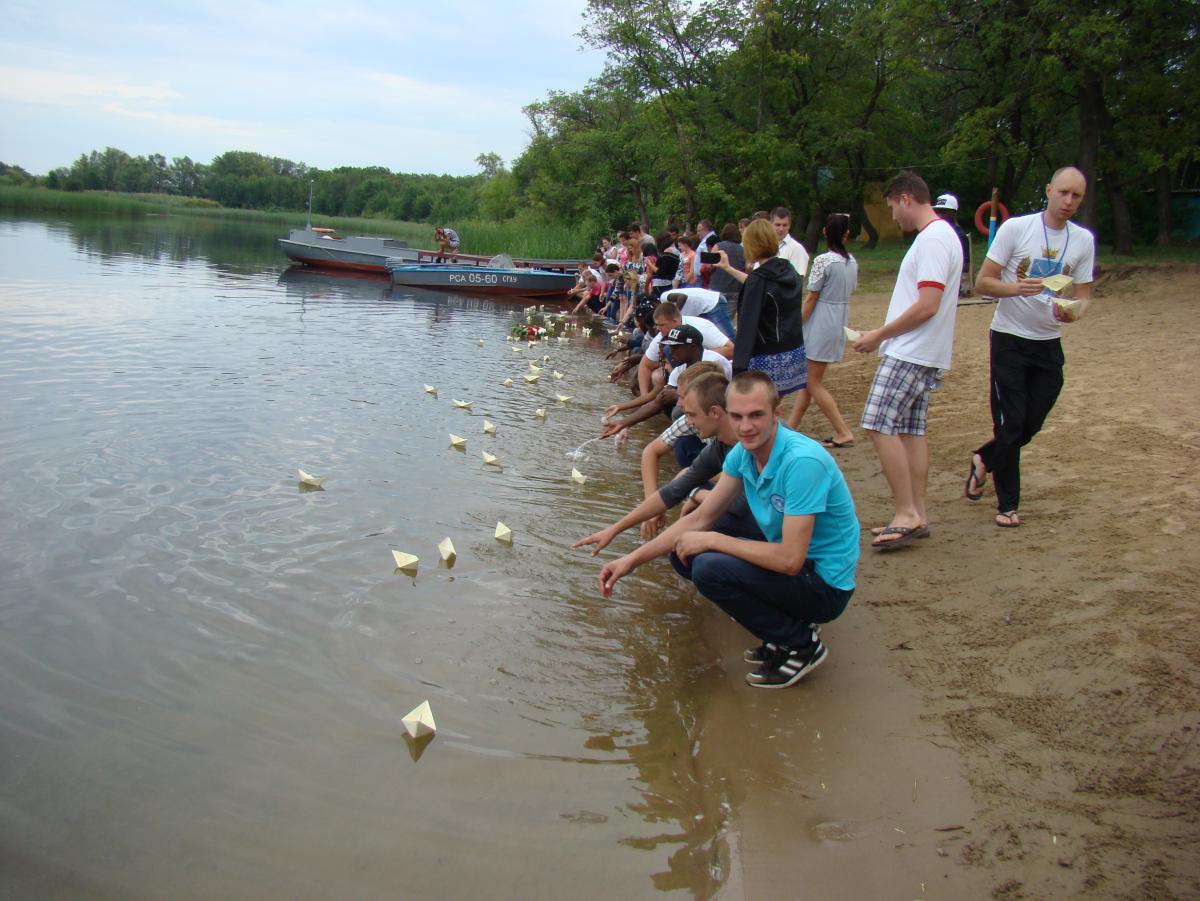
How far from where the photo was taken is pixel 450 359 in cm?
1487

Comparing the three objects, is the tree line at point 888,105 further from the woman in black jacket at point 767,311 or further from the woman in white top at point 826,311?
the woman in black jacket at point 767,311

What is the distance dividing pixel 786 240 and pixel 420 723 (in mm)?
8115

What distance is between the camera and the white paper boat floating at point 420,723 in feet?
12.0

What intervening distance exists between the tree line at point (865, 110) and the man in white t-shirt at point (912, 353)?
13.9m

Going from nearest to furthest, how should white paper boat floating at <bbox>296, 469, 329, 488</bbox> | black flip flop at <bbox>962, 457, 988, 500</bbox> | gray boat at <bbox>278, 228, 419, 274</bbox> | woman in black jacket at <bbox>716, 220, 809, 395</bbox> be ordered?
black flip flop at <bbox>962, 457, 988, 500</bbox> < woman in black jacket at <bbox>716, 220, 809, 395</bbox> < white paper boat floating at <bbox>296, 469, 329, 488</bbox> < gray boat at <bbox>278, 228, 419, 274</bbox>

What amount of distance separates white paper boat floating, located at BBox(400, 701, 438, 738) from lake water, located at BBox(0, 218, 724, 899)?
0.07m

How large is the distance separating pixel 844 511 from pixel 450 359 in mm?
11745

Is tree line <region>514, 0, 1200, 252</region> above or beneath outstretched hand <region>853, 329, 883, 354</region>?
above

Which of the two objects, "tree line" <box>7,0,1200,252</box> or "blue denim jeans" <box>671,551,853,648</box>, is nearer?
"blue denim jeans" <box>671,551,853,648</box>

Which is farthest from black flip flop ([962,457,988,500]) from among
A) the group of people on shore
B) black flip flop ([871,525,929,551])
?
black flip flop ([871,525,929,551])

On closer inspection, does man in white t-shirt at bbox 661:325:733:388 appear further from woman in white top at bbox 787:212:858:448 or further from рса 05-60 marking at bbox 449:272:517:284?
рса 05-60 marking at bbox 449:272:517:284

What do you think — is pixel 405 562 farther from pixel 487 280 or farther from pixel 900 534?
pixel 487 280

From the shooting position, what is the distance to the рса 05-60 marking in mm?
28406

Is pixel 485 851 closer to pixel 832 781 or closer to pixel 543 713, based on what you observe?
pixel 543 713
